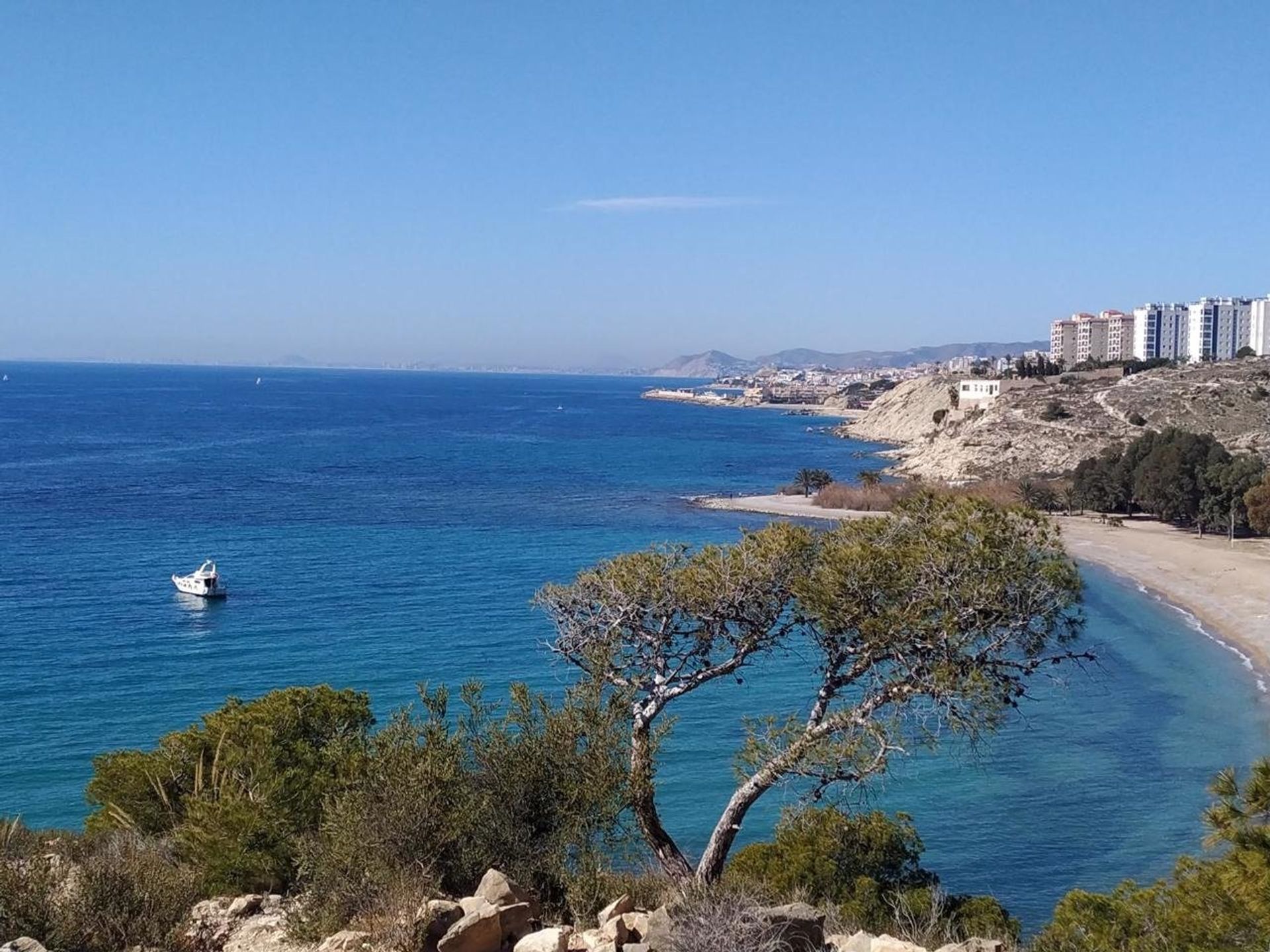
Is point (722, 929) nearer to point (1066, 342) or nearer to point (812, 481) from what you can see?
point (812, 481)

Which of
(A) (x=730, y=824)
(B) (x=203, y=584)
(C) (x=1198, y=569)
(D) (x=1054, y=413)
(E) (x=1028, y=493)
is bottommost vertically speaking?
(C) (x=1198, y=569)

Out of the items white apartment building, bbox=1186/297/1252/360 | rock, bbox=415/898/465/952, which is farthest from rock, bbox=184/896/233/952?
white apartment building, bbox=1186/297/1252/360

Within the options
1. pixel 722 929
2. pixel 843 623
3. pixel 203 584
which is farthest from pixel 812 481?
pixel 722 929

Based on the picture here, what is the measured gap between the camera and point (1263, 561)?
167 feet

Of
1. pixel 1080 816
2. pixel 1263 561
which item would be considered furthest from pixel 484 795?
pixel 1263 561

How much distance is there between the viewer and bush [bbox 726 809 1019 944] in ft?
43.5

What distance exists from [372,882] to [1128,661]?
31.8 m

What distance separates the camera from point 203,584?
41344 millimetres

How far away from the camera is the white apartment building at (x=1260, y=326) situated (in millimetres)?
156750

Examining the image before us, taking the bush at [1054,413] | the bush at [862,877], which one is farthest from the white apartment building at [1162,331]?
the bush at [862,877]

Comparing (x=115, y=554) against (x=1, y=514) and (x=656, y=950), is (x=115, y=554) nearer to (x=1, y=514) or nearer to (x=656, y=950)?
(x=1, y=514)

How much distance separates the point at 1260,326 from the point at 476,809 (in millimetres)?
172805

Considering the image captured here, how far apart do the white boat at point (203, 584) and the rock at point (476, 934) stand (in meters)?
34.4

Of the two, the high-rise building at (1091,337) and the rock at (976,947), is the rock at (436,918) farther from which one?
the high-rise building at (1091,337)
